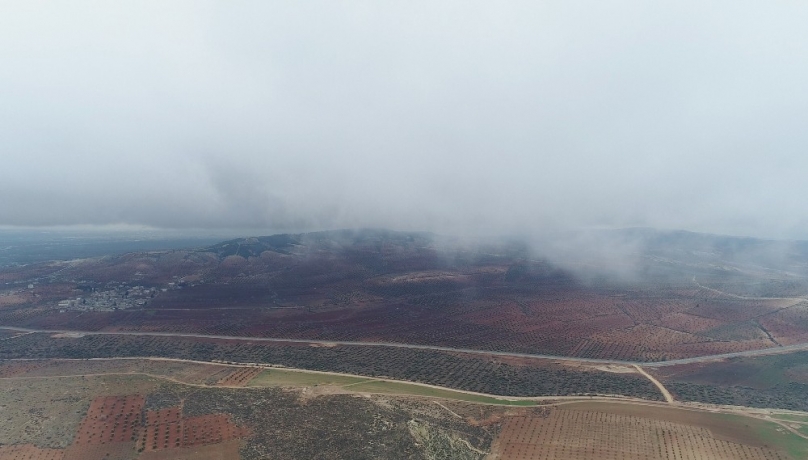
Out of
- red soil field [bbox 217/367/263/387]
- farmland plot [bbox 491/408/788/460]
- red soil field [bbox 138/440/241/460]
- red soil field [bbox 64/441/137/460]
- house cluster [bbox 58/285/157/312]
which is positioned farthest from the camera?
house cluster [bbox 58/285/157/312]

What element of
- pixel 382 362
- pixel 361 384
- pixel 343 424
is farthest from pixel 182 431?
pixel 382 362

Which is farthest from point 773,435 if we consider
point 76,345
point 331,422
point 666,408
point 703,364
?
point 76,345

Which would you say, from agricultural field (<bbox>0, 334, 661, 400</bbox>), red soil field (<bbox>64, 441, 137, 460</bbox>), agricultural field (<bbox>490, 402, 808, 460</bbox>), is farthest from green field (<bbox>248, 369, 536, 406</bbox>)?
red soil field (<bbox>64, 441, 137, 460</bbox>)

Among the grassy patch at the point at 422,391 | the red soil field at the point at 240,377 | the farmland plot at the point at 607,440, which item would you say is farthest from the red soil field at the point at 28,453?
the farmland plot at the point at 607,440

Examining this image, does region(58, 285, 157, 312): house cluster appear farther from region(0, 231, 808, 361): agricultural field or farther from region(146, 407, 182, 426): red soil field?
region(146, 407, 182, 426): red soil field

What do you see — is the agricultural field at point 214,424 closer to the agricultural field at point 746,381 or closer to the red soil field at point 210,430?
the red soil field at point 210,430
